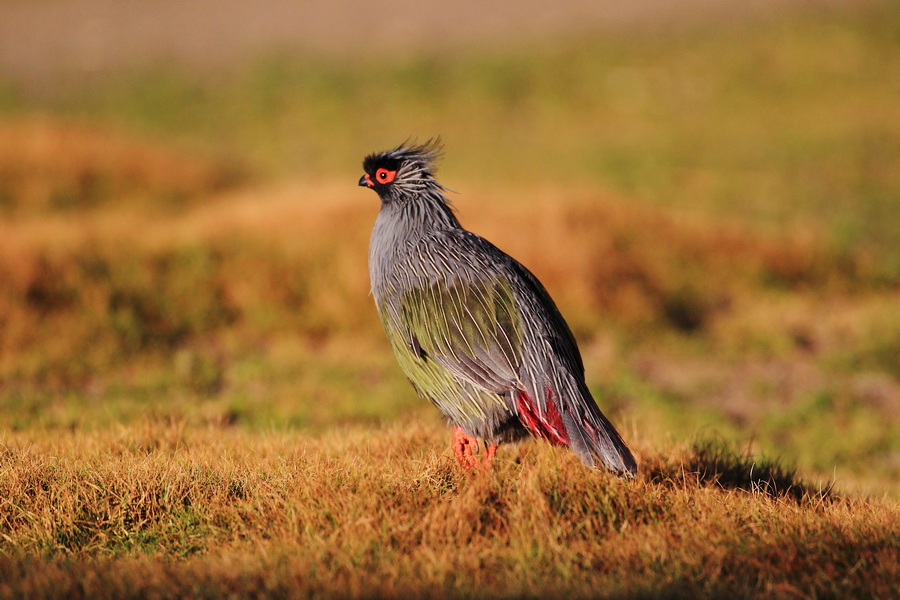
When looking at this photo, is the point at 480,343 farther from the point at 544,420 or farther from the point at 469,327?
the point at 544,420

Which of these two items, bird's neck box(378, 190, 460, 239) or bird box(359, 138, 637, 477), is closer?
bird box(359, 138, 637, 477)

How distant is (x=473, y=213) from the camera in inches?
482

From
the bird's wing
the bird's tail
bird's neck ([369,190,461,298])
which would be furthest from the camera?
bird's neck ([369,190,461,298])

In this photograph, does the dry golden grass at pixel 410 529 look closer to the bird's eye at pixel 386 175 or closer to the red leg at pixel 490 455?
the red leg at pixel 490 455

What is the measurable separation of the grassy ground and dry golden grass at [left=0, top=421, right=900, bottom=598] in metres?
0.02

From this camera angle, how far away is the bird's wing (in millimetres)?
4410

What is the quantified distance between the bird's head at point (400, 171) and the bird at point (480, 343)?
0.16 meters

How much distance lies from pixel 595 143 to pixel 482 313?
59.8 ft

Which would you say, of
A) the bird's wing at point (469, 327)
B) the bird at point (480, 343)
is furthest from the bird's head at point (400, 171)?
the bird's wing at point (469, 327)

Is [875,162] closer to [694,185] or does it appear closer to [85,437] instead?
[694,185]

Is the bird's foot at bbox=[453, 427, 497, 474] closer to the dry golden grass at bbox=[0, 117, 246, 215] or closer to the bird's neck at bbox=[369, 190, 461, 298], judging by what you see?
the bird's neck at bbox=[369, 190, 461, 298]

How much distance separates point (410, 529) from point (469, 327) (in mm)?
1139

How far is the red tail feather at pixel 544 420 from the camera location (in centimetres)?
421

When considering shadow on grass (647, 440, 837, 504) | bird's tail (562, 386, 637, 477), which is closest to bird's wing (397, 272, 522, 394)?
bird's tail (562, 386, 637, 477)
